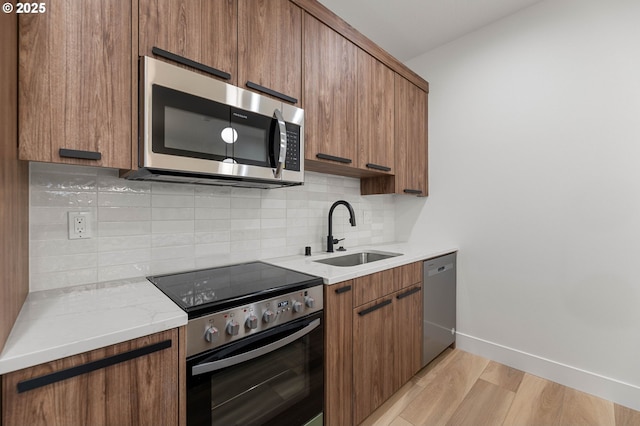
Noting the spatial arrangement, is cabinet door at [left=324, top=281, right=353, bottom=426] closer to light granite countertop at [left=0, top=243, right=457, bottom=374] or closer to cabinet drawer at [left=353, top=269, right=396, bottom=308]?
cabinet drawer at [left=353, top=269, right=396, bottom=308]

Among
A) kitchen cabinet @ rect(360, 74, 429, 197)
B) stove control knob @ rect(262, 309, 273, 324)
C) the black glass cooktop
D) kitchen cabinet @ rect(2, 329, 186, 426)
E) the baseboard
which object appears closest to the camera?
kitchen cabinet @ rect(2, 329, 186, 426)

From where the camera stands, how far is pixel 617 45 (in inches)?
70.5

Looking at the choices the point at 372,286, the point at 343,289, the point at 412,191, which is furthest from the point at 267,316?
the point at 412,191

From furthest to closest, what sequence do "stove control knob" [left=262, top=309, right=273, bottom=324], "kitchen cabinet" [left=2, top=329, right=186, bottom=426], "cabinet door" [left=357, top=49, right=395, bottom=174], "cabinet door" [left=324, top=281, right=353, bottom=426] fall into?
"cabinet door" [left=357, top=49, right=395, bottom=174], "cabinet door" [left=324, top=281, right=353, bottom=426], "stove control knob" [left=262, top=309, right=273, bottom=324], "kitchen cabinet" [left=2, top=329, right=186, bottom=426]

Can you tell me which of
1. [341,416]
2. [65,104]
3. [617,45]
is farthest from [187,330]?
[617,45]

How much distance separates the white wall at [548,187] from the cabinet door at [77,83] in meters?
2.43

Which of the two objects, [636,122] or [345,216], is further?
[345,216]

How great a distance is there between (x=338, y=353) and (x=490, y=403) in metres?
1.14

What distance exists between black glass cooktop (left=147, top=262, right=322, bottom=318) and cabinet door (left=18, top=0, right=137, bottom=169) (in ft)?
1.79

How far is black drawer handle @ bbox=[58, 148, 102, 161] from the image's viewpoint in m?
0.95

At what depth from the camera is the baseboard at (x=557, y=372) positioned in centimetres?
175

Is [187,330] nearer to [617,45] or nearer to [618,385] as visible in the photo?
[618,385]

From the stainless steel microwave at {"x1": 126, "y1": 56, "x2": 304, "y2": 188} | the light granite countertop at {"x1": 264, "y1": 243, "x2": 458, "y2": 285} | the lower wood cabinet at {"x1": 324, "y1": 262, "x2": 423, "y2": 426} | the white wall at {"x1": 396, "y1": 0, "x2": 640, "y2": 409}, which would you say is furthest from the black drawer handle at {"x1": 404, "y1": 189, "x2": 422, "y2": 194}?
the stainless steel microwave at {"x1": 126, "y1": 56, "x2": 304, "y2": 188}

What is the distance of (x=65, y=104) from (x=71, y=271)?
689mm
